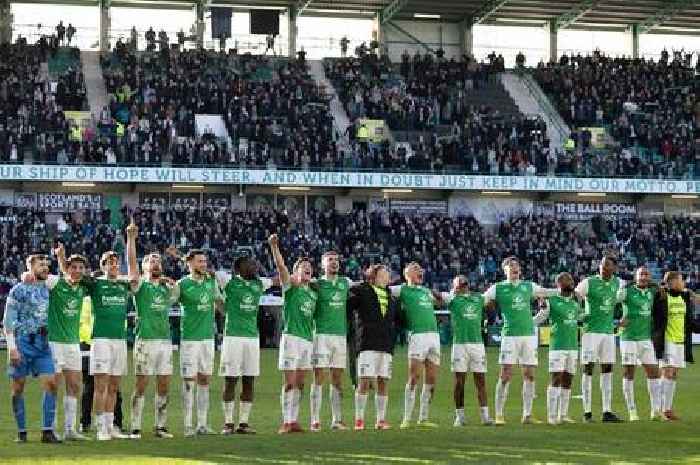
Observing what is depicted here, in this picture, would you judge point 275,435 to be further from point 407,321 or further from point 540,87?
point 540,87

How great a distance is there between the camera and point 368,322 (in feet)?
68.0

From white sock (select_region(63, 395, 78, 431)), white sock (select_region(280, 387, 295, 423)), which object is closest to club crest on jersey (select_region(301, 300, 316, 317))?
white sock (select_region(280, 387, 295, 423))

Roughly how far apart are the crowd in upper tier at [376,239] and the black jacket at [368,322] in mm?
30206

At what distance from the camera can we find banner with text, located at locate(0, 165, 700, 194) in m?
55.2

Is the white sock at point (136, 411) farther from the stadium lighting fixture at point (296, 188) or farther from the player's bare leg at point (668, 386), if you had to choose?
the stadium lighting fixture at point (296, 188)

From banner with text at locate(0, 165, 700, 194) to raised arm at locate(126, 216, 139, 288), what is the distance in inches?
1441

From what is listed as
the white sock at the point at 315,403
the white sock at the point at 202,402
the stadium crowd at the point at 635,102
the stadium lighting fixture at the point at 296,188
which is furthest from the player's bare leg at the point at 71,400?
the stadium crowd at the point at 635,102

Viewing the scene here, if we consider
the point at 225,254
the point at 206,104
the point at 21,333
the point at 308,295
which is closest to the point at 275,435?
the point at 308,295

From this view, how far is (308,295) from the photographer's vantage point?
2044 cm

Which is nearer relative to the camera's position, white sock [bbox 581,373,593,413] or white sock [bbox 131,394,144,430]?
white sock [bbox 131,394,144,430]

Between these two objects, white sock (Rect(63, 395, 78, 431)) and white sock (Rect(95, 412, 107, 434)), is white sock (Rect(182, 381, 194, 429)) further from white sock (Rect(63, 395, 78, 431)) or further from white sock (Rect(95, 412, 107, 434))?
white sock (Rect(63, 395, 78, 431))

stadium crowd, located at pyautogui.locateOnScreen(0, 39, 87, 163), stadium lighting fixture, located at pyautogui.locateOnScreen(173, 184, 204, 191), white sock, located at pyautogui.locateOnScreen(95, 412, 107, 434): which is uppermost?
stadium crowd, located at pyautogui.locateOnScreen(0, 39, 87, 163)

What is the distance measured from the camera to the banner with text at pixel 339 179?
55250mm

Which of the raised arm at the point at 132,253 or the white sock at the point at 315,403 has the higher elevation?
the raised arm at the point at 132,253
